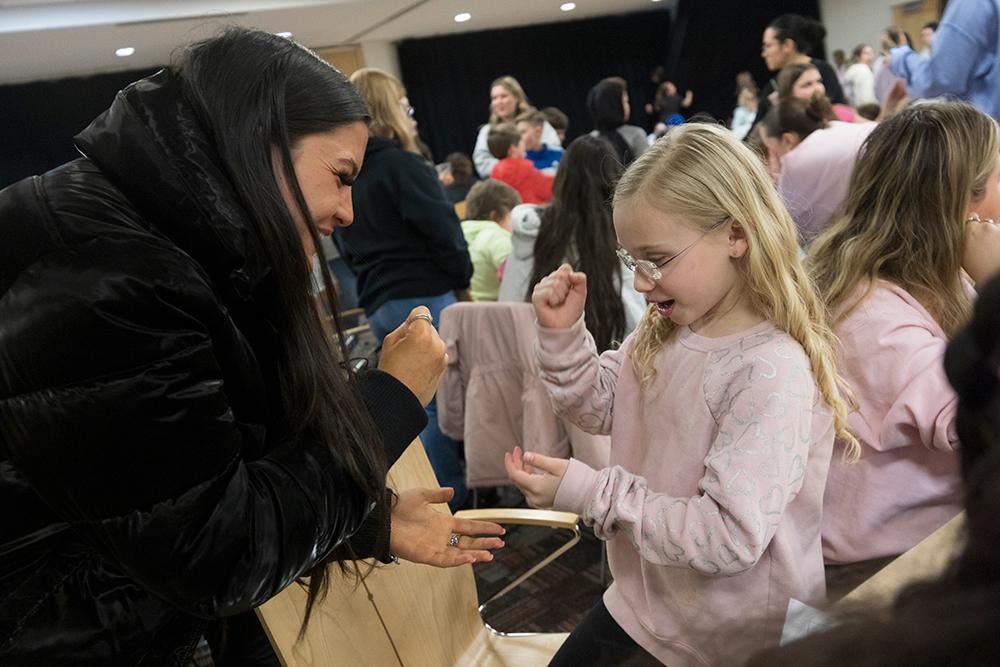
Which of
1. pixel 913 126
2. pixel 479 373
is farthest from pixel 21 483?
pixel 479 373

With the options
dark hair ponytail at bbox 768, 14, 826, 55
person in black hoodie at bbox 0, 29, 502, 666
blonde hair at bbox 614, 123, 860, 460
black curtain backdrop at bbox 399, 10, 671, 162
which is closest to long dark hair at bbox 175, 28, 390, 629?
person in black hoodie at bbox 0, 29, 502, 666

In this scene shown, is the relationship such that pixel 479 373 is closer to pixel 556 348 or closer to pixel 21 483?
pixel 556 348

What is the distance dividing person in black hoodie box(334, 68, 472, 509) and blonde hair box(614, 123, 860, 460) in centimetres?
177

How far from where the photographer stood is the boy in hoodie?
11.2 feet

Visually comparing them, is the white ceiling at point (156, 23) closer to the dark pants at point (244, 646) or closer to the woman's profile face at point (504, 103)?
the woman's profile face at point (504, 103)

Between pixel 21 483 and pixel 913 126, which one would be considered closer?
pixel 21 483

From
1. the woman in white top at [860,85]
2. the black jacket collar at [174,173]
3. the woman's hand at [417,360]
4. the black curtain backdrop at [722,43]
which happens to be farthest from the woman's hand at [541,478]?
the black curtain backdrop at [722,43]

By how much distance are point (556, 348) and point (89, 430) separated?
78cm

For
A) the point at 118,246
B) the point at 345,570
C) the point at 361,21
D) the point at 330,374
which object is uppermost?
the point at 361,21

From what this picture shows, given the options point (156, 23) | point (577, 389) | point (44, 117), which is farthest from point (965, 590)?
point (44, 117)

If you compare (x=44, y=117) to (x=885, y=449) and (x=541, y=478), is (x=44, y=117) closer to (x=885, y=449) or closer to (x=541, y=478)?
(x=541, y=478)

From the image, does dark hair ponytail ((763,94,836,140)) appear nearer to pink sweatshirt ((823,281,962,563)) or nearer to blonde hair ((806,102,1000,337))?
blonde hair ((806,102,1000,337))

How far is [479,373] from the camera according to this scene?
257 cm

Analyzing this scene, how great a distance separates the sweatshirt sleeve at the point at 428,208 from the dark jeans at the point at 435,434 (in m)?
0.19
